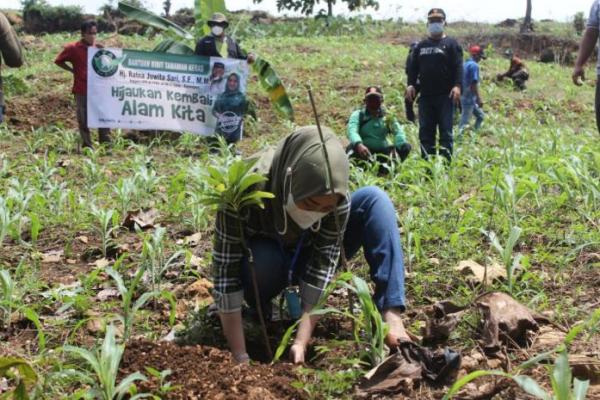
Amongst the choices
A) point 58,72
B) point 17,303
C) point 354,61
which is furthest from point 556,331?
point 354,61

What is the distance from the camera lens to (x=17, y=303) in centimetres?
291

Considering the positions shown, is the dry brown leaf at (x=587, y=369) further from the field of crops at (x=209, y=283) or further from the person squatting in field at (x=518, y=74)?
the person squatting in field at (x=518, y=74)

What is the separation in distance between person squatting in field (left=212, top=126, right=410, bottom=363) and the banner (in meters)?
5.14

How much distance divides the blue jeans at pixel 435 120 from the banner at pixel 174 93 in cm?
228

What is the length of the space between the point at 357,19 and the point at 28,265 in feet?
69.5

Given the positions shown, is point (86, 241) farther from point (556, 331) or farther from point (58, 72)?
point (58, 72)

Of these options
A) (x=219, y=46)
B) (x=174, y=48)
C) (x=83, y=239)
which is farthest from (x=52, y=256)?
(x=174, y=48)

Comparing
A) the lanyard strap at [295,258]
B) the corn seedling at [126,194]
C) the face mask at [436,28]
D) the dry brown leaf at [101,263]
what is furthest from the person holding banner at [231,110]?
the lanyard strap at [295,258]

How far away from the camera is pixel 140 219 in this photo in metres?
4.20

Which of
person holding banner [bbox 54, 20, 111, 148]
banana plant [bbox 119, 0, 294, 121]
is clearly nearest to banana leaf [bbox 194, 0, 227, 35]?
banana plant [bbox 119, 0, 294, 121]

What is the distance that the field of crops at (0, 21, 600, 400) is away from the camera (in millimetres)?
2125

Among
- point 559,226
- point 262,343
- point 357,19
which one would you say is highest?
point 357,19

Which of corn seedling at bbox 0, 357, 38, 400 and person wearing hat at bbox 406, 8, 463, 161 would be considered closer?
corn seedling at bbox 0, 357, 38, 400

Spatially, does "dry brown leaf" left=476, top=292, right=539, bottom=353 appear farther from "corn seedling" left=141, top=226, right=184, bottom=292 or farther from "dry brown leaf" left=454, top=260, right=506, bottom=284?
"corn seedling" left=141, top=226, right=184, bottom=292
